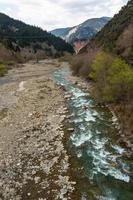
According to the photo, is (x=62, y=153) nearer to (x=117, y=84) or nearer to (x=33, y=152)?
(x=33, y=152)

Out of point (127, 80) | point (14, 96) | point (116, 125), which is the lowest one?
point (14, 96)

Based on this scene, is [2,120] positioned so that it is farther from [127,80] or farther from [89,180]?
[89,180]

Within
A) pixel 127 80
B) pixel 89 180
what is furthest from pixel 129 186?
pixel 127 80

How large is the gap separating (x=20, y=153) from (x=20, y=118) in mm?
11663

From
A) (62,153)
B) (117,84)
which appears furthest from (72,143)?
(117,84)

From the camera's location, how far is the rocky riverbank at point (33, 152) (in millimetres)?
18547

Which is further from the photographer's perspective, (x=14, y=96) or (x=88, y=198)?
(x=14, y=96)

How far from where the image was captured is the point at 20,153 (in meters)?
24.6

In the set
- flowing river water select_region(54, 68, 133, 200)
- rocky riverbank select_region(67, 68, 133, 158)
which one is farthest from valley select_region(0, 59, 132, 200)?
rocky riverbank select_region(67, 68, 133, 158)

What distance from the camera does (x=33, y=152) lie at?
24.7 m

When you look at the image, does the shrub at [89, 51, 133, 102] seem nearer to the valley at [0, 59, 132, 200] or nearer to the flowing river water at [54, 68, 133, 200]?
the valley at [0, 59, 132, 200]

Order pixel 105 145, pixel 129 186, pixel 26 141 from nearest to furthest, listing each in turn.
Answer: pixel 129 186
pixel 105 145
pixel 26 141

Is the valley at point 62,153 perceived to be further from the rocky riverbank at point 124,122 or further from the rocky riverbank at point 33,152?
the rocky riverbank at point 124,122

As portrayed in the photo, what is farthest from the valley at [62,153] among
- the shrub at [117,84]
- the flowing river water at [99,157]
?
the shrub at [117,84]
